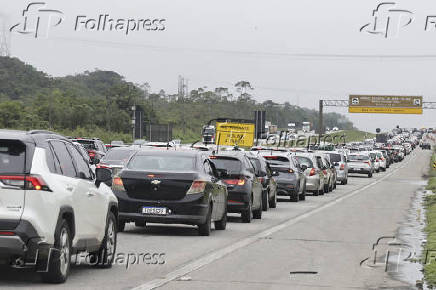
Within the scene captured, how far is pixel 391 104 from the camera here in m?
105

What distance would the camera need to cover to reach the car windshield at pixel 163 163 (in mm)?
18484

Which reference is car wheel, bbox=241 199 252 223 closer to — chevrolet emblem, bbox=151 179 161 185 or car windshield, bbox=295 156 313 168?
chevrolet emblem, bbox=151 179 161 185

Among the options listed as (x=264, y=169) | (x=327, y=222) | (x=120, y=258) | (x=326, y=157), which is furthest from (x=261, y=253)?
(x=326, y=157)

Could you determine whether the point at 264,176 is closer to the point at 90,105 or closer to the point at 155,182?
the point at 155,182

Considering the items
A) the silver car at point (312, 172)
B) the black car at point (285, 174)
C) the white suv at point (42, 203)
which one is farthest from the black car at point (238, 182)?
the silver car at point (312, 172)

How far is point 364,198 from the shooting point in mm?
37719

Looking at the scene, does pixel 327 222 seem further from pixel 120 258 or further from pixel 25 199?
pixel 25 199

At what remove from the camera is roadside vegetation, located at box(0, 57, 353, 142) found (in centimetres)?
9550

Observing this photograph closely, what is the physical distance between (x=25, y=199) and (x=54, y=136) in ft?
4.48

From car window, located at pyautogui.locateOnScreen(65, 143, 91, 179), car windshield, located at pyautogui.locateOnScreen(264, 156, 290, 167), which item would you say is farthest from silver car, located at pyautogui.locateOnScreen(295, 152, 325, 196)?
car window, located at pyautogui.locateOnScreen(65, 143, 91, 179)

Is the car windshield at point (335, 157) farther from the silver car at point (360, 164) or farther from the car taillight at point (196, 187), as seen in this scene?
the car taillight at point (196, 187)

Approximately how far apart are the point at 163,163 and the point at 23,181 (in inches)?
335

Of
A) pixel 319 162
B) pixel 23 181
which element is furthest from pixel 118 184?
pixel 319 162

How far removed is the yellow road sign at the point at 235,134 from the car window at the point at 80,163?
131 feet
